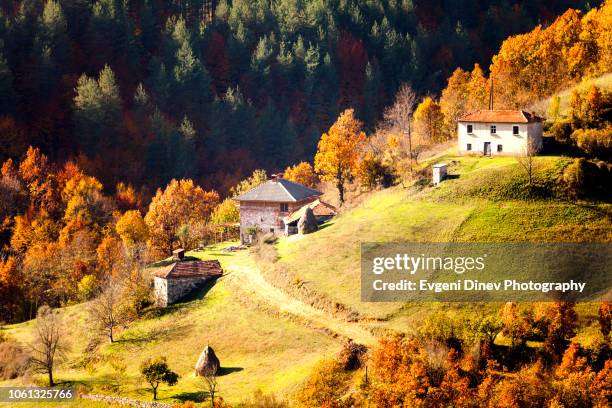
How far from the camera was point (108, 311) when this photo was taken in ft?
255

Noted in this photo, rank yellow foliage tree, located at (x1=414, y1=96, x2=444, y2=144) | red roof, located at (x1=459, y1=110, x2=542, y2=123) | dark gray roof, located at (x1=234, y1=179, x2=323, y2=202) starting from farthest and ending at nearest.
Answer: yellow foliage tree, located at (x1=414, y1=96, x2=444, y2=144)
dark gray roof, located at (x1=234, y1=179, x2=323, y2=202)
red roof, located at (x1=459, y1=110, x2=542, y2=123)

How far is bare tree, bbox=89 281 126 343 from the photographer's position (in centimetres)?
7744

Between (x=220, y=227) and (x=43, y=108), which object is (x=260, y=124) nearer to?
(x=43, y=108)

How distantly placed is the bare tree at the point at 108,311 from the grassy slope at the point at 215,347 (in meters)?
1.20

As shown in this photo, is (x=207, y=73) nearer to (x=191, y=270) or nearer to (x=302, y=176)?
(x=302, y=176)

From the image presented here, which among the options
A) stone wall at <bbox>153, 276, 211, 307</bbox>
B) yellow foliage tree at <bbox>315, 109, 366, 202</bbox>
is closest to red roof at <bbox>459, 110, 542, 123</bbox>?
yellow foliage tree at <bbox>315, 109, 366, 202</bbox>

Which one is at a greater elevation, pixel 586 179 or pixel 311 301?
pixel 586 179

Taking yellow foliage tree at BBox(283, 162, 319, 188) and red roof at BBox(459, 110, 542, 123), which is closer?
red roof at BBox(459, 110, 542, 123)

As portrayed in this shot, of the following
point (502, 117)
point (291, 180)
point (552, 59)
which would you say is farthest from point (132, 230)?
point (552, 59)

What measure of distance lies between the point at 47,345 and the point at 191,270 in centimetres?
1576

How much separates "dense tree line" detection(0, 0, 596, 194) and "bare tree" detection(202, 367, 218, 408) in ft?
240

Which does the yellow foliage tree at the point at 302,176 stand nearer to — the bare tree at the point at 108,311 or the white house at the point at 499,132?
the white house at the point at 499,132

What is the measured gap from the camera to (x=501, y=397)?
55.0 meters

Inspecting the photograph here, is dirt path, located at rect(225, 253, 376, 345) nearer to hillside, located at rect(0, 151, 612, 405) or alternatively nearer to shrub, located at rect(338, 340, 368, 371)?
hillside, located at rect(0, 151, 612, 405)
